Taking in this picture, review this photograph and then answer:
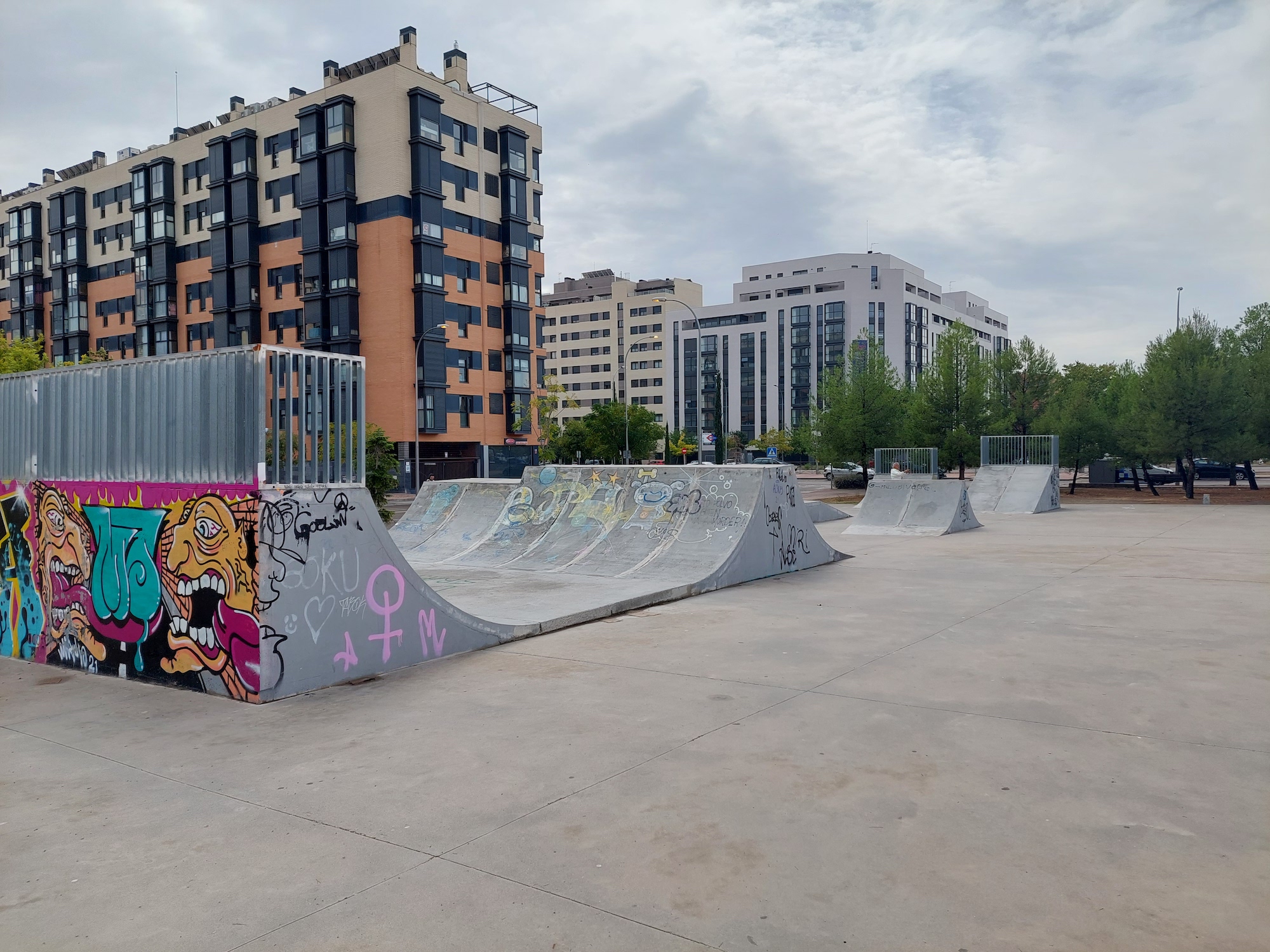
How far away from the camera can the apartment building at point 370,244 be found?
4712 centimetres

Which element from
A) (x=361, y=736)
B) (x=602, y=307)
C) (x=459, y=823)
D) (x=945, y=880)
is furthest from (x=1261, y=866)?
(x=602, y=307)

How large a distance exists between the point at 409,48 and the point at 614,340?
231 feet

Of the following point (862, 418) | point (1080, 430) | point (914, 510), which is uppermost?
point (862, 418)

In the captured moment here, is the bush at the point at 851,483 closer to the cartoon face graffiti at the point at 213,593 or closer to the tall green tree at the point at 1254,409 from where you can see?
the tall green tree at the point at 1254,409

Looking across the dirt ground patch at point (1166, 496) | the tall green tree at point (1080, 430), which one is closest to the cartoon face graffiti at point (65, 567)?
the dirt ground patch at point (1166, 496)

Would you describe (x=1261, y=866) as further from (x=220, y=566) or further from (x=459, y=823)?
(x=220, y=566)

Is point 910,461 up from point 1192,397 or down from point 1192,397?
down

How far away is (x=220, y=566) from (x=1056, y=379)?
40.7 metres

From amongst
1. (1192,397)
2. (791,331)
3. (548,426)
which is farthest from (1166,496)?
(791,331)

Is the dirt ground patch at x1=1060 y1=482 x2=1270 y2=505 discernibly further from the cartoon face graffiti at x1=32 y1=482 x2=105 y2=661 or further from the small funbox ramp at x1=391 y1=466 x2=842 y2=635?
the cartoon face graffiti at x1=32 y1=482 x2=105 y2=661

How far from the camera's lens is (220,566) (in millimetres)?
6977

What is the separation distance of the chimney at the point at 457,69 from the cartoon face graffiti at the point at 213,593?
165 ft

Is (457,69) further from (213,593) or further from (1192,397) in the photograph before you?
(213,593)

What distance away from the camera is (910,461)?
36156 mm
